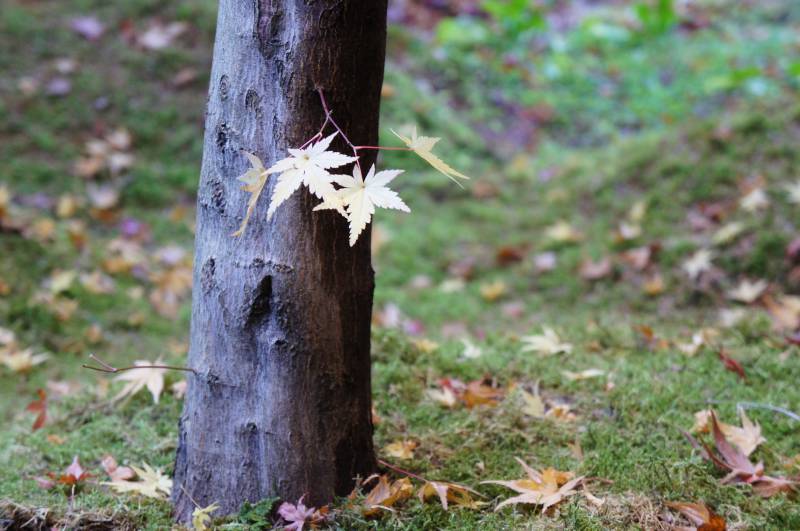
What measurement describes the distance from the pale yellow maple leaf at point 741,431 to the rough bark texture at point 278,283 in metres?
1.08

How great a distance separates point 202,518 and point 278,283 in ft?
1.95

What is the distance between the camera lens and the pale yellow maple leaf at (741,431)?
211 cm

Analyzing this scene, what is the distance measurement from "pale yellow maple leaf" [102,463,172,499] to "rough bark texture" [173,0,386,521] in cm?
12

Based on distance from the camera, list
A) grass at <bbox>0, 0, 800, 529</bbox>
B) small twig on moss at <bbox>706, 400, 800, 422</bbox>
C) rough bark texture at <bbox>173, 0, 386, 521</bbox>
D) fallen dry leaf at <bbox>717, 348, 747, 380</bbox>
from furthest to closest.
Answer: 1. fallen dry leaf at <bbox>717, 348, 747, 380</bbox>
2. small twig on moss at <bbox>706, 400, 800, 422</bbox>
3. grass at <bbox>0, 0, 800, 529</bbox>
4. rough bark texture at <bbox>173, 0, 386, 521</bbox>

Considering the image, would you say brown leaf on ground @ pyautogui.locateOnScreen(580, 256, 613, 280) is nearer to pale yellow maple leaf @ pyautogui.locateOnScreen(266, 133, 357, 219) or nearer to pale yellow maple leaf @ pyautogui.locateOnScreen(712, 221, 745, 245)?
pale yellow maple leaf @ pyautogui.locateOnScreen(712, 221, 745, 245)

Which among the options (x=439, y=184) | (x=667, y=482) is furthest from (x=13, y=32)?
(x=667, y=482)

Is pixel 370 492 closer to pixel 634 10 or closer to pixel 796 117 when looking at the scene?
pixel 796 117

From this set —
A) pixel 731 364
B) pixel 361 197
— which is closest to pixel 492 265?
pixel 731 364

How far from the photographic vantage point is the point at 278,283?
166 centimetres

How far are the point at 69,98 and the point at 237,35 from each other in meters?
4.33

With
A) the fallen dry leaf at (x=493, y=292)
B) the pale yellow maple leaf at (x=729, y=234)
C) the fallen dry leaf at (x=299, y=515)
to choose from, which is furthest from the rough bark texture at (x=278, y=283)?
the pale yellow maple leaf at (x=729, y=234)

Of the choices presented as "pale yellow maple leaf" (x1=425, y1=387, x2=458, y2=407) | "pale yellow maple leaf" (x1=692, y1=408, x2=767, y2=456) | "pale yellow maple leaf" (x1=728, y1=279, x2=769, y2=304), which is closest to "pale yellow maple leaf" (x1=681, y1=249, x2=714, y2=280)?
"pale yellow maple leaf" (x1=728, y1=279, x2=769, y2=304)

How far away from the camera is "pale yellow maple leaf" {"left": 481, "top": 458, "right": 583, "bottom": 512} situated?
5.99ft

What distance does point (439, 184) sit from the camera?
5.67m
